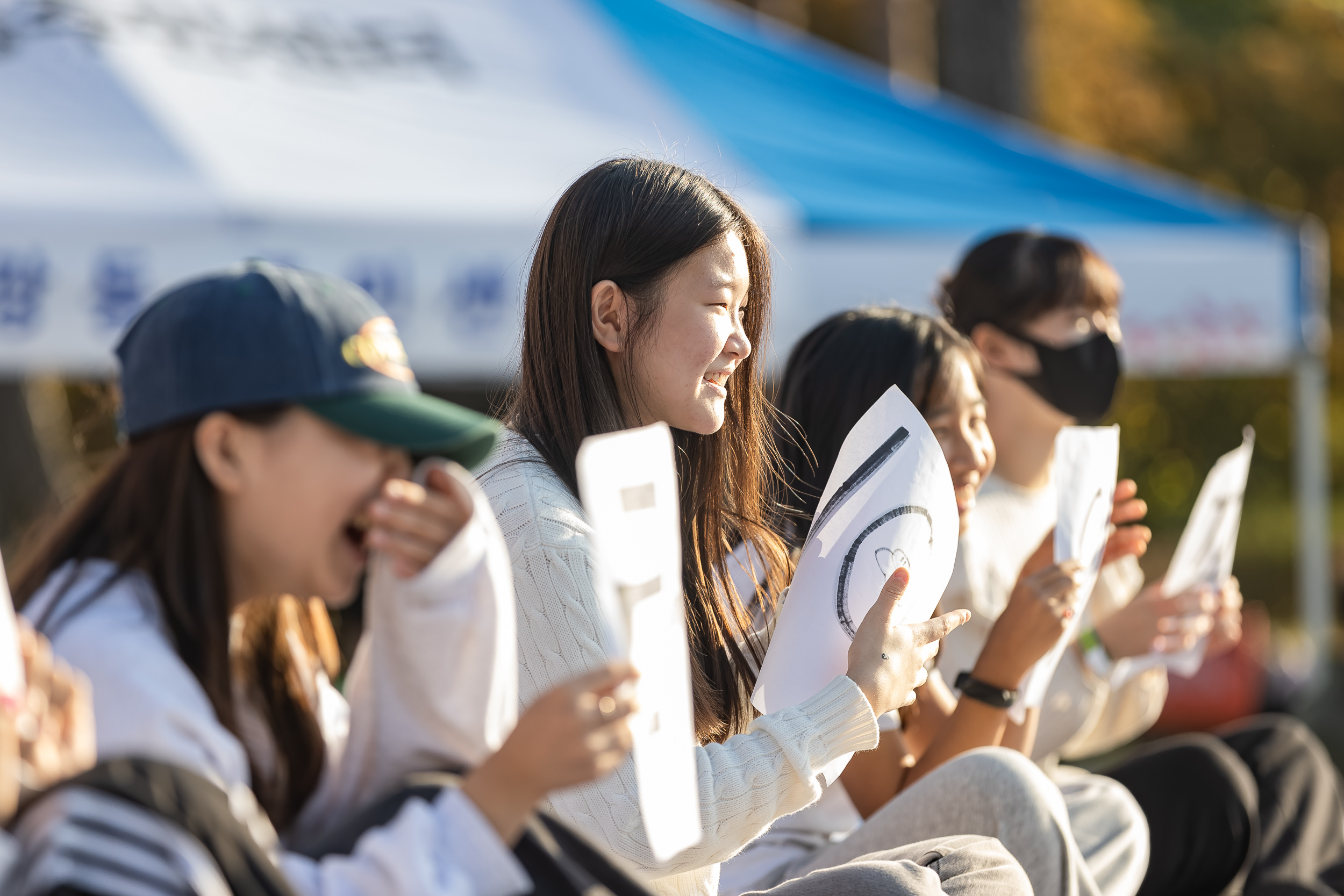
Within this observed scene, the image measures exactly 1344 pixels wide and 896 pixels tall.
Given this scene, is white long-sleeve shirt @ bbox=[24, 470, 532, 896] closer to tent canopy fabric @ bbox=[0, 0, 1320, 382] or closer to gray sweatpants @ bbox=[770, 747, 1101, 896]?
gray sweatpants @ bbox=[770, 747, 1101, 896]

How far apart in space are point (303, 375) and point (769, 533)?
3.16 feet

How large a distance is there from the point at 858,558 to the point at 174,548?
0.78 meters

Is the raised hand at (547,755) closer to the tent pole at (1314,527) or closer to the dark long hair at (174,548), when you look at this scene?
the dark long hair at (174,548)

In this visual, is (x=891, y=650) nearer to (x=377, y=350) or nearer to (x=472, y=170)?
(x=377, y=350)

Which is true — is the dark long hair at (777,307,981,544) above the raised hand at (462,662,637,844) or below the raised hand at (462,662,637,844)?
above

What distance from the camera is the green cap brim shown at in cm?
110

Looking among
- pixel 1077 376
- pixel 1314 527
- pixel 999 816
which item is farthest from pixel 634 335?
pixel 1314 527

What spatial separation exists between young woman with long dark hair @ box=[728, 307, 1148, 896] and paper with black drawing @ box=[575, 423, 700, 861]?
0.61m

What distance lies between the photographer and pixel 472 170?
413cm

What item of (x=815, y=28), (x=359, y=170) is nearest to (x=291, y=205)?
(x=359, y=170)

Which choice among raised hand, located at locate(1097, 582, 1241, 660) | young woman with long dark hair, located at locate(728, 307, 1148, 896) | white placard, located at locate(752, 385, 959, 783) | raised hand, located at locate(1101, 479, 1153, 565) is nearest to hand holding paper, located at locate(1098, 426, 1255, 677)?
raised hand, located at locate(1097, 582, 1241, 660)

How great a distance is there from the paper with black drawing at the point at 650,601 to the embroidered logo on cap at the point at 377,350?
169 millimetres

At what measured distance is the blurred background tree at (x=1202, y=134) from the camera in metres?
11.5

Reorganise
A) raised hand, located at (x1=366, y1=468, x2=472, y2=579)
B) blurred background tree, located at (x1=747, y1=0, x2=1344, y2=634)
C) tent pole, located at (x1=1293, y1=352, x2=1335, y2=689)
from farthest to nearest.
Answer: blurred background tree, located at (x1=747, y1=0, x2=1344, y2=634)
tent pole, located at (x1=1293, y1=352, x2=1335, y2=689)
raised hand, located at (x1=366, y1=468, x2=472, y2=579)
